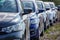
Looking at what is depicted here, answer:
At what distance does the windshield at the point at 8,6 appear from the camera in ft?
23.8

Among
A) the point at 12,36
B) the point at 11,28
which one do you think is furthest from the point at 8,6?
the point at 12,36

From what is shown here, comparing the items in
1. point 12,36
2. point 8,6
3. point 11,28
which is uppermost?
point 8,6

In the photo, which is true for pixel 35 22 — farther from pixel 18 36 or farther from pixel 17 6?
pixel 18 36

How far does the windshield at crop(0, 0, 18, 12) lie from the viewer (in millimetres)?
7258

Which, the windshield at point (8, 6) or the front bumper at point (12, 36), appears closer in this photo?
the front bumper at point (12, 36)

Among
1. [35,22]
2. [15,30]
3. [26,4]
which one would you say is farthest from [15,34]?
[26,4]

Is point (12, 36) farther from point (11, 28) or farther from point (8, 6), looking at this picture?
point (8, 6)

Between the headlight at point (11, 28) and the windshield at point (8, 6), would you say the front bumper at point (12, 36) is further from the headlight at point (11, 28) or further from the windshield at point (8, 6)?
the windshield at point (8, 6)

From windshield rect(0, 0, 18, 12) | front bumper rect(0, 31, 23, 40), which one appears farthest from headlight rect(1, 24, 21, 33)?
windshield rect(0, 0, 18, 12)

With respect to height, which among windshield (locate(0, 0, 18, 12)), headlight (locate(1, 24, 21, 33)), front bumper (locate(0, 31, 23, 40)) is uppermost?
windshield (locate(0, 0, 18, 12))

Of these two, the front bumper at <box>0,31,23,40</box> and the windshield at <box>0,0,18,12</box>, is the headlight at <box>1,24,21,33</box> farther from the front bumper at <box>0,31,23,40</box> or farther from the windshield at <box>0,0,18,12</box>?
the windshield at <box>0,0,18,12</box>

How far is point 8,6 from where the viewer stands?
24.1 feet

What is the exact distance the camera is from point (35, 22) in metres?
9.95

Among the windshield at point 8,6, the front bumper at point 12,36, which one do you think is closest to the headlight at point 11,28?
the front bumper at point 12,36
